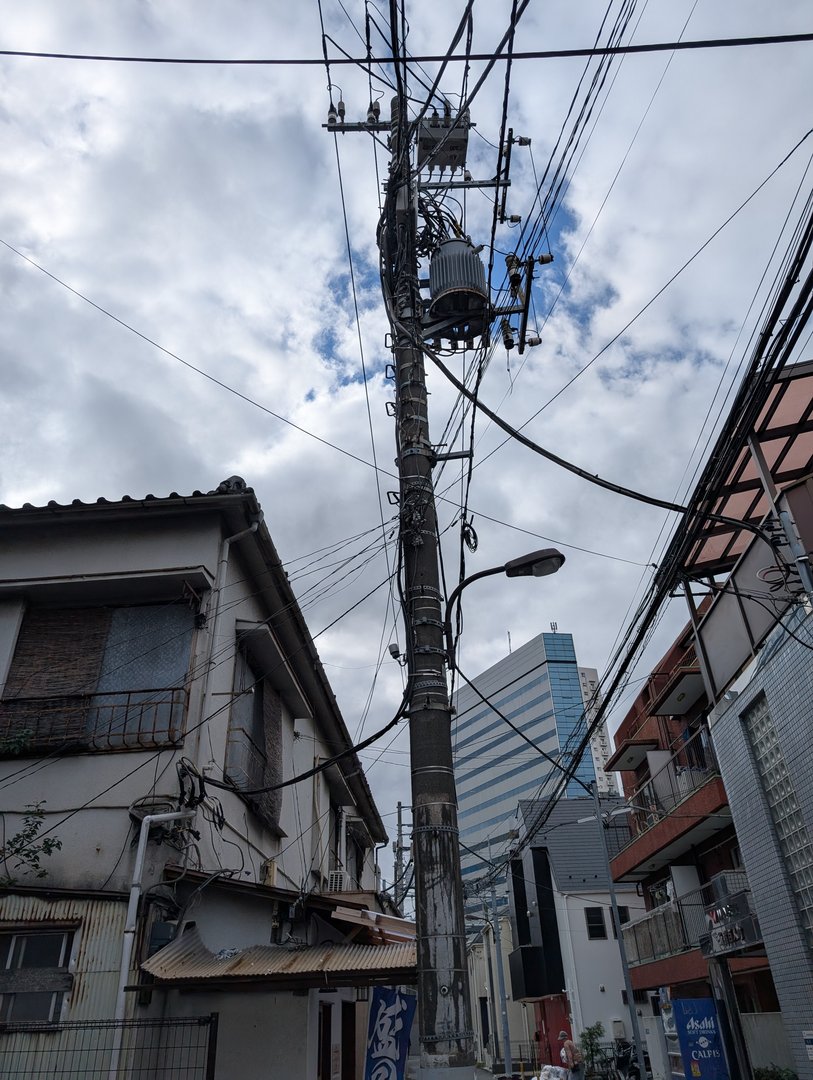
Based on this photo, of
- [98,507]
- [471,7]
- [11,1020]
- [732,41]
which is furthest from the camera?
[98,507]

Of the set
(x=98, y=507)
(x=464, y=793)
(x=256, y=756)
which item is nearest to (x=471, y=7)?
(x=98, y=507)

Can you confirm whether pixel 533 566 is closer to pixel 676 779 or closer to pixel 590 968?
pixel 676 779

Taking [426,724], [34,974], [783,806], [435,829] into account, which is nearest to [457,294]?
[426,724]

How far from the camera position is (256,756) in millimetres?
A: 11516

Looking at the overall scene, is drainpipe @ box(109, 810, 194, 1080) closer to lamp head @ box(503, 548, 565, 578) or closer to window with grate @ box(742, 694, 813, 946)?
lamp head @ box(503, 548, 565, 578)

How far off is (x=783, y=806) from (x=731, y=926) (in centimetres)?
481

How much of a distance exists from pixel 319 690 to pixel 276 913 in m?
5.05

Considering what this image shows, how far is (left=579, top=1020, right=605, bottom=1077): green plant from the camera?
31391 millimetres

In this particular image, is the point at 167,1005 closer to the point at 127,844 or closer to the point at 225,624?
the point at 127,844

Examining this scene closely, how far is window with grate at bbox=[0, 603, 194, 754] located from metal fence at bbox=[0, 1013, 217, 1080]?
9.40 feet

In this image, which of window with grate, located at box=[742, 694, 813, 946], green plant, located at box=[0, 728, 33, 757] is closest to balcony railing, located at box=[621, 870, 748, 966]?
window with grate, located at box=[742, 694, 813, 946]

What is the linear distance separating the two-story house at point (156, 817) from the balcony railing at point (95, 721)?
24mm

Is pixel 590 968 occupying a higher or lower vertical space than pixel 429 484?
lower

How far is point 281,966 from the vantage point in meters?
7.41
